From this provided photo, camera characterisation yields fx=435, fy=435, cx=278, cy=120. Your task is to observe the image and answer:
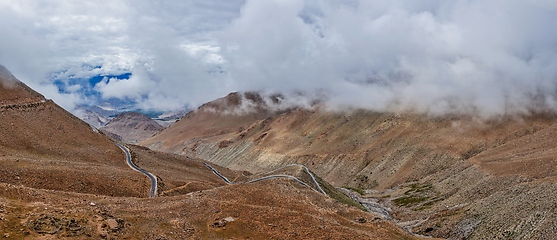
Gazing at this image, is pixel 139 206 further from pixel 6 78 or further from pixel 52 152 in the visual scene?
pixel 6 78

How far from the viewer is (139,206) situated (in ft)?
174

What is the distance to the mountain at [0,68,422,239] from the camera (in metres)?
41.2

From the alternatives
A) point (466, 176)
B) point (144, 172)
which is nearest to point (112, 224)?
point (144, 172)

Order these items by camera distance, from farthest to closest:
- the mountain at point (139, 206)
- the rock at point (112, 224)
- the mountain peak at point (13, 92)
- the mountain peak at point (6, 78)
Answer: the mountain peak at point (6, 78) → the mountain peak at point (13, 92) → the rock at point (112, 224) → the mountain at point (139, 206)

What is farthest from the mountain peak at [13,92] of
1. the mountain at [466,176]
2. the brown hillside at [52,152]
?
the mountain at [466,176]

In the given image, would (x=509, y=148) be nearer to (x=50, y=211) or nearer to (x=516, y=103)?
(x=516, y=103)

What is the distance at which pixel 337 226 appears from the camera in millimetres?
53156

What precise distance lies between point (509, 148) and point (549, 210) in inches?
2724

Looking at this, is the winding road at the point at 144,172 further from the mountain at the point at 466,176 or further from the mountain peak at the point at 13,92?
the mountain at the point at 466,176

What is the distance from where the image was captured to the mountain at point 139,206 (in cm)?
4125

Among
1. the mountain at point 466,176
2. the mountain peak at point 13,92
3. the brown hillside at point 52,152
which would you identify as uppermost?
the mountain peak at point 13,92

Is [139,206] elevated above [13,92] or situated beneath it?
situated beneath

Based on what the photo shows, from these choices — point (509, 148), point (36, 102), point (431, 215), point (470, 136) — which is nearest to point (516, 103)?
point (470, 136)

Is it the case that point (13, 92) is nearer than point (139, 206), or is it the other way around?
point (139, 206)
